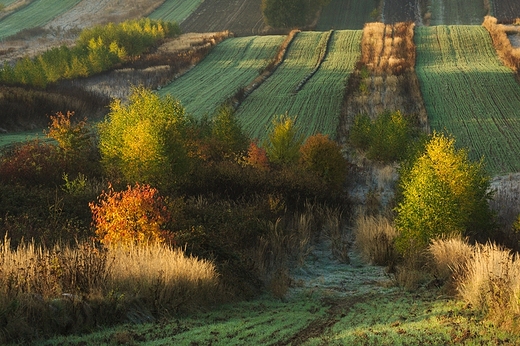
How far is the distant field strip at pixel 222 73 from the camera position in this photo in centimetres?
4234

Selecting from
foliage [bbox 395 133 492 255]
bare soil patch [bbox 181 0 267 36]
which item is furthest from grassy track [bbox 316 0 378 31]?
foliage [bbox 395 133 492 255]

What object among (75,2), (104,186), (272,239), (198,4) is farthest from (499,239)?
(75,2)

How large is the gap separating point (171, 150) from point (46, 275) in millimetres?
10334

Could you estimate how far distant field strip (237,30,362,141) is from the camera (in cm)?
3641

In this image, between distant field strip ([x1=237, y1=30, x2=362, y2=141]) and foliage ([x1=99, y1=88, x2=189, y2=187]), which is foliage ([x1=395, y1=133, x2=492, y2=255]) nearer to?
foliage ([x1=99, y1=88, x2=189, y2=187])

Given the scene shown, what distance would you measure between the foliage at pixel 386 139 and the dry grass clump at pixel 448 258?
15014mm

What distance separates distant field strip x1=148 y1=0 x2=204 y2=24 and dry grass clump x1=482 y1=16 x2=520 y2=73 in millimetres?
36398

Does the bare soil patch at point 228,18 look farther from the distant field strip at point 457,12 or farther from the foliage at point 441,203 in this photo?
the foliage at point 441,203

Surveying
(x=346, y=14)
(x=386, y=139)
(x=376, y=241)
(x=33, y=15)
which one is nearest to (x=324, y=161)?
(x=386, y=139)

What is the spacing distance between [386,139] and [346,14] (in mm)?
55301

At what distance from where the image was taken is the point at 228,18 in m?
81.4

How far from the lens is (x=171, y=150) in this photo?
2022cm

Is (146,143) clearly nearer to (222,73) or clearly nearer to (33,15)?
(222,73)

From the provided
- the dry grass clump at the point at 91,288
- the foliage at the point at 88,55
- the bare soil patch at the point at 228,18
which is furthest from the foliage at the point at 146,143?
the bare soil patch at the point at 228,18
